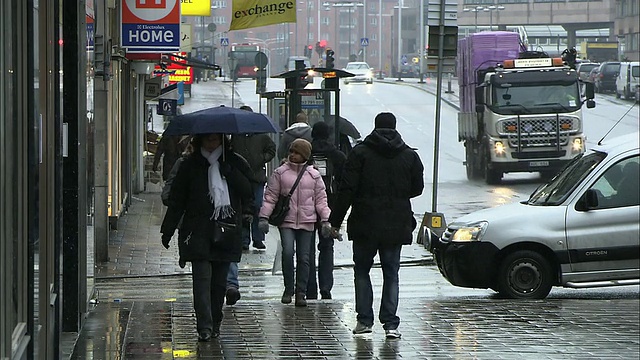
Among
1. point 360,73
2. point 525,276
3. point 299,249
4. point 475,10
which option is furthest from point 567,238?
point 475,10

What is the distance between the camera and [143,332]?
9695 millimetres

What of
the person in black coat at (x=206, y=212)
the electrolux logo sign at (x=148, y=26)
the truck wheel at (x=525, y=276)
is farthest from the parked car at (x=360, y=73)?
the person in black coat at (x=206, y=212)

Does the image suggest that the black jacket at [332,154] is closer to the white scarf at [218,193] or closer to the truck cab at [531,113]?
the white scarf at [218,193]

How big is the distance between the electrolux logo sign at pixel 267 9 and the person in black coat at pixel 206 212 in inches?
448

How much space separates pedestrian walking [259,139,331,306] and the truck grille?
20073mm

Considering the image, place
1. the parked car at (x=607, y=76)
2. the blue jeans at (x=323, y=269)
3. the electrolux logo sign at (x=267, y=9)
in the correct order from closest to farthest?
the blue jeans at (x=323, y=269), the electrolux logo sign at (x=267, y=9), the parked car at (x=607, y=76)

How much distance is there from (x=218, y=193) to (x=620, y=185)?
15.2 ft

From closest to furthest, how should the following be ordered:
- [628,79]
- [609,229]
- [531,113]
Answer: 1. [609,229]
2. [531,113]
3. [628,79]

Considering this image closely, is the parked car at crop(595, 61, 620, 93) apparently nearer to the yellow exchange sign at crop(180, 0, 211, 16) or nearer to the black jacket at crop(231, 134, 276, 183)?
the yellow exchange sign at crop(180, 0, 211, 16)

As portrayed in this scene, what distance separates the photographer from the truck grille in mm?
30969

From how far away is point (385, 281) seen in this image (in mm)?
9695

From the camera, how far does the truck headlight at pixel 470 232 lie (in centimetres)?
1246

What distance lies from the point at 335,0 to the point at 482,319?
112m

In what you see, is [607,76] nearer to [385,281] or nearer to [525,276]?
[525,276]
